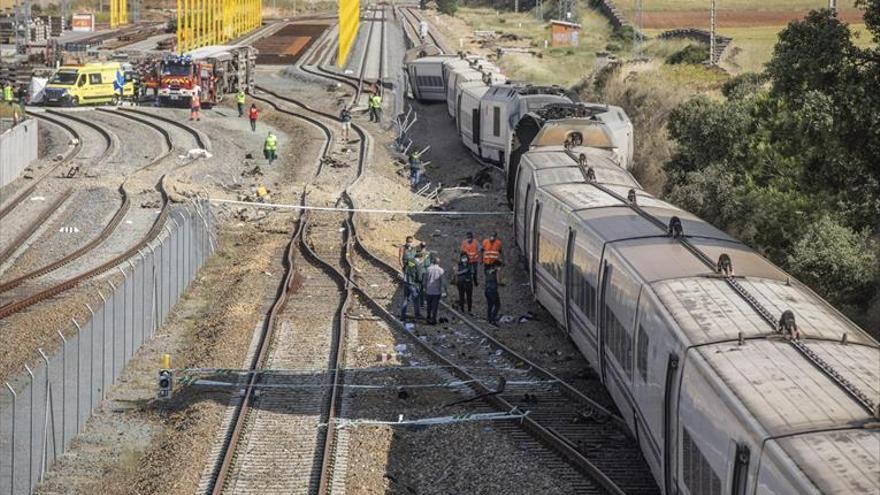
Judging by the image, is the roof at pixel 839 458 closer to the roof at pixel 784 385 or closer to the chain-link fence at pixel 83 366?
the roof at pixel 784 385

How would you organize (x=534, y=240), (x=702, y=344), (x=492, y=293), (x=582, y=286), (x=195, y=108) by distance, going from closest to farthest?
(x=702, y=344) → (x=582, y=286) → (x=492, y=293) → (x=534, y=240) → (x=195, y=108)

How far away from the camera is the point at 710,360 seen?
12109mm

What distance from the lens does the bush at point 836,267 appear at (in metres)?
21.9

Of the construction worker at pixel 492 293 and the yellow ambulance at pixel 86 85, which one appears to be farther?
the yellow ambulance at pixel 86 85

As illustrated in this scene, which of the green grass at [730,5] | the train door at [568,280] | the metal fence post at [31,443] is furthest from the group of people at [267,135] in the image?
the green grass at [730,5]

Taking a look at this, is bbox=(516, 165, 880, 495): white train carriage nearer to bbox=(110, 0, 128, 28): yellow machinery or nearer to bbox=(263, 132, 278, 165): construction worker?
bbox=(263, 132, 278, 165): construction worker

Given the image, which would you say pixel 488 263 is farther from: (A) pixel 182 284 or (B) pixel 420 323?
(A) pixel 182 284

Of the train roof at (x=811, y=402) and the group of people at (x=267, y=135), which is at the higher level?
the train roof at (x=811, y=402)

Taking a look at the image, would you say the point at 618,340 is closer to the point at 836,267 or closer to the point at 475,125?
the point at 836,267

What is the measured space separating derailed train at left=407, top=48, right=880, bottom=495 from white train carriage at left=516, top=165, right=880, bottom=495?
17 mm

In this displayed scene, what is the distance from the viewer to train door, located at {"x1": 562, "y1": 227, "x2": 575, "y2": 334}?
20453mm

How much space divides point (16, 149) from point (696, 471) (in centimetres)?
3601

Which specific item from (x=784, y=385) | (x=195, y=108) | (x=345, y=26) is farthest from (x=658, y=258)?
(x=345, y=26)

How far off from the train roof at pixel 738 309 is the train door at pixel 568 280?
5.30m
